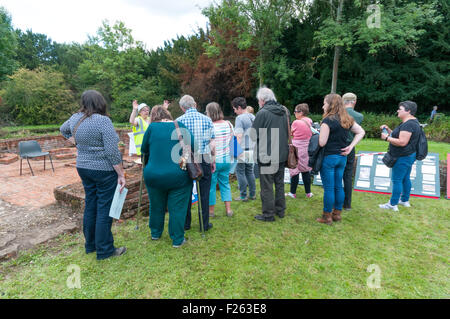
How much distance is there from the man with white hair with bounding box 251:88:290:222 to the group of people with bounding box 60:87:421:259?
0.01m

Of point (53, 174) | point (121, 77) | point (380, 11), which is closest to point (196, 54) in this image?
point (121, 77)

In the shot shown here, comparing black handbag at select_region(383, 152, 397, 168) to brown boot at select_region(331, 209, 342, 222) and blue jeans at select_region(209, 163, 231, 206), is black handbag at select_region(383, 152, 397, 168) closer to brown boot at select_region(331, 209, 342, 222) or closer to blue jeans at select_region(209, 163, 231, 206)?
brown boot at select_region(331, 209, 342, 222)

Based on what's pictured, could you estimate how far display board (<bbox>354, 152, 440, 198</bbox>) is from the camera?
16.2 ft

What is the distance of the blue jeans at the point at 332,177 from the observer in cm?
354

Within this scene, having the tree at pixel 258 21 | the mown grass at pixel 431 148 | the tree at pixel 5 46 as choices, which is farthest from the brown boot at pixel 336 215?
the tree at pixel 5 46

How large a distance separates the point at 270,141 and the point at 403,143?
7.01 feet

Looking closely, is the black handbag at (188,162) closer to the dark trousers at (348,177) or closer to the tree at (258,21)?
the dark trousers at (348,177)

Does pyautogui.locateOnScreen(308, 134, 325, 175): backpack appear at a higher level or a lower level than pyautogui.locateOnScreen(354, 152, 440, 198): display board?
higher

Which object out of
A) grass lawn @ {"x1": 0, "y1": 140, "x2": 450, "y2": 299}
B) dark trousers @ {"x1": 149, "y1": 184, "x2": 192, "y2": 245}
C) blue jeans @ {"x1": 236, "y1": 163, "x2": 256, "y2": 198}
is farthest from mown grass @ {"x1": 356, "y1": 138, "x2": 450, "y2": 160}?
dark trousers @ {"x1": 149, "y1": 184, "x2": 192, "y2": 245}

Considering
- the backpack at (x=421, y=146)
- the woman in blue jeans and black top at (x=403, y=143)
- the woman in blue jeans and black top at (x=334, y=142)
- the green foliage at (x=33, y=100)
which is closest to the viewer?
the woman in blue jeans and black top at (x=334, y=142)

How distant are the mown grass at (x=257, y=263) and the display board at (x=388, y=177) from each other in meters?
1.20
